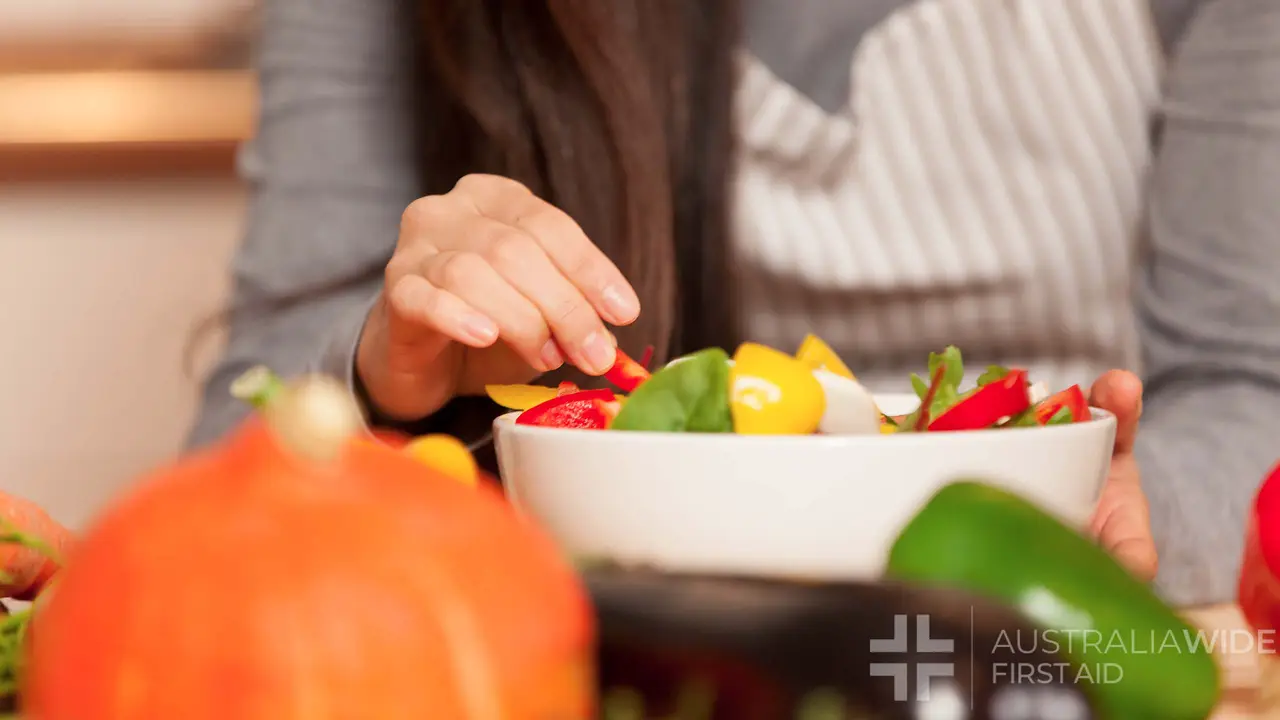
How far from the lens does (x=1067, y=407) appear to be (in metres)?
0.38

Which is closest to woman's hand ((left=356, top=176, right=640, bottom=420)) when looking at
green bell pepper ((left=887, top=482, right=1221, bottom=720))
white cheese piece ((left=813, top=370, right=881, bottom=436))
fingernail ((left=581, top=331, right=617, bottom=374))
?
fingernail ((left=581, top=331, right=617, bottom=374))

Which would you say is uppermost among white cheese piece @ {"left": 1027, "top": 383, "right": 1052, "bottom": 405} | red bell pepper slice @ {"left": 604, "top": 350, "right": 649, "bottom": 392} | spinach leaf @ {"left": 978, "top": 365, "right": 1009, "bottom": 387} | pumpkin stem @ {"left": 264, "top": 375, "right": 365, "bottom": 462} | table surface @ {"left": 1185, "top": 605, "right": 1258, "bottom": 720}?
pumpkin stem @ {"left": 264, "top": 375, "right": 365, "bottom": 462}

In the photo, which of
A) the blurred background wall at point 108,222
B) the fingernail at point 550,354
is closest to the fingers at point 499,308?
the fingernail at point 550,354

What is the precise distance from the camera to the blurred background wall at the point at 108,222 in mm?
1383

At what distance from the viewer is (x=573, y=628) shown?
182 millimetres

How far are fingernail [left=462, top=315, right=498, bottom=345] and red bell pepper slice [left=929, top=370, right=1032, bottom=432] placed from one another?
231 mm

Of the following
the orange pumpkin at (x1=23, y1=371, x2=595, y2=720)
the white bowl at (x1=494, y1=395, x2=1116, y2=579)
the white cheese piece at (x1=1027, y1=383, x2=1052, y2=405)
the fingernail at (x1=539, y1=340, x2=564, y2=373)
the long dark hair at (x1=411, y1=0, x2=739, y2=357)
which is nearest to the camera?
the orange pumpkin at (x1=23, y1=371, x2=595, y2=720)

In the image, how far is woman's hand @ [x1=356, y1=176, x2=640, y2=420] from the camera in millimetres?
490

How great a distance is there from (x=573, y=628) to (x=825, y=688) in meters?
0.05

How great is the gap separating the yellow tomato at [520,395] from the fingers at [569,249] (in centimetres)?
6

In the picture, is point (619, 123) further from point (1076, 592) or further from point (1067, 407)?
point (1076, 592)

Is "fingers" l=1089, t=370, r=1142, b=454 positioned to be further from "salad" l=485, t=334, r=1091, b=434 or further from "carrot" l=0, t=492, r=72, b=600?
"carrot" l=0, t=492, r=72, b=600

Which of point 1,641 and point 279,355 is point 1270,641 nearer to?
point 1,641
